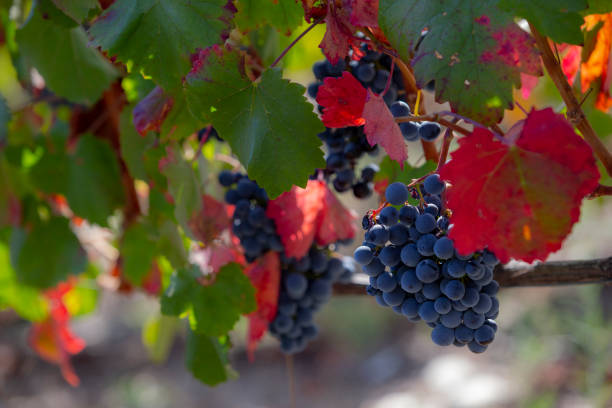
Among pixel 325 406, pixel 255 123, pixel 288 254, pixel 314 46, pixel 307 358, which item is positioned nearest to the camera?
pixel 255 123

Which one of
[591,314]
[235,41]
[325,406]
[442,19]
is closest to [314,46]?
[235,41]

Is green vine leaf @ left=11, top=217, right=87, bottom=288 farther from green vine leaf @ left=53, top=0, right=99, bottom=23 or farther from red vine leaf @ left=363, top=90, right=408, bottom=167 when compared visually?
red vine leaf @ left=363, top=90, right=408, bottom=167

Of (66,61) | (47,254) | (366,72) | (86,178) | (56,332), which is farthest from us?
(56,332)

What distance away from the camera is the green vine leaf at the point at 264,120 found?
629mm

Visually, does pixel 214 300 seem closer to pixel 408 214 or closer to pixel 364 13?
pixel 408 214

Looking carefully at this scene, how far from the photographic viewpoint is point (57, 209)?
1.35 m

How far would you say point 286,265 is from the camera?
95cm

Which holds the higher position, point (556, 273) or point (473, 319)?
point (473, 319)

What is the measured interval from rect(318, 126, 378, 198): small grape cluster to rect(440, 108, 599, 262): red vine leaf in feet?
0.86

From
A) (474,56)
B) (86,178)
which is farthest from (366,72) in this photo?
(86,178)

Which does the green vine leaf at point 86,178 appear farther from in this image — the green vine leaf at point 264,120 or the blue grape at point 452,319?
the blue grape at point 452,319

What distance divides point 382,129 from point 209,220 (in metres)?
0.39

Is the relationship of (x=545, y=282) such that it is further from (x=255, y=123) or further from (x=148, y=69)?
(x=148, y=69)

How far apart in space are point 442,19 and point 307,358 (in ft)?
11.4
